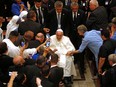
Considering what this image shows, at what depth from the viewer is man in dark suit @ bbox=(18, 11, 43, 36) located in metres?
8.19

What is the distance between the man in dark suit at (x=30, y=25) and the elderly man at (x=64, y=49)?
0.43 meters

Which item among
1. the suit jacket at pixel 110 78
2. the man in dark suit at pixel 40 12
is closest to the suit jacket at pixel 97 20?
the man in dark suit at pixel 40 12

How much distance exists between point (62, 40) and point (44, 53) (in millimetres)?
1294

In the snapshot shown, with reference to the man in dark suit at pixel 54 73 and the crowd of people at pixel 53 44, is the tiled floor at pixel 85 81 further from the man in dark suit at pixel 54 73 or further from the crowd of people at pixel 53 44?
the man in dark suit at pixel 54 73

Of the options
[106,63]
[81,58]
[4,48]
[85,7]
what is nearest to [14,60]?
[4,48]

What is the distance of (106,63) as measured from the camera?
23.8 feet

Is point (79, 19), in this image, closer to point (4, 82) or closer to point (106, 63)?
point (106, 63)

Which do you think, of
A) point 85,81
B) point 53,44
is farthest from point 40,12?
point 85,81

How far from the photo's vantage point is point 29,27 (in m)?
8.22

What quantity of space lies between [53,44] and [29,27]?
724mm

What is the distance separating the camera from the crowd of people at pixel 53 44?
614 centimetres

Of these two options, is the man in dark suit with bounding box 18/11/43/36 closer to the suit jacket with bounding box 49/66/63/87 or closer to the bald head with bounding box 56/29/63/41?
the bald head with bounding box 56/29/63/41

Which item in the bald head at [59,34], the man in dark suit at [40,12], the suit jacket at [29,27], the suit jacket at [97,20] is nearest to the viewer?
the bald head at [59,34]

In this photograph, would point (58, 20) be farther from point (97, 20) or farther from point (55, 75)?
point (55, 75)
